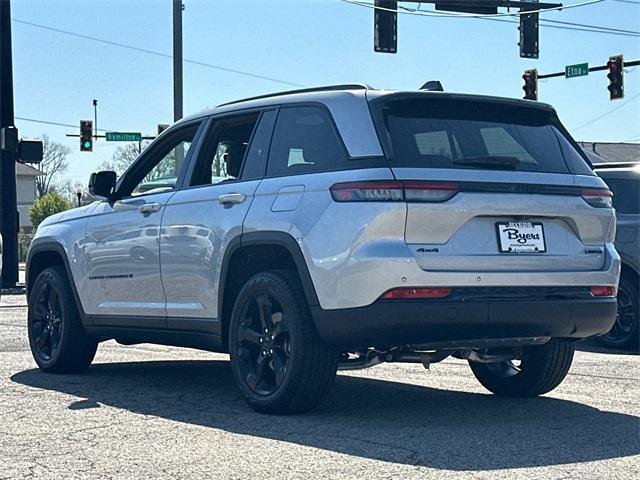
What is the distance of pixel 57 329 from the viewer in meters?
9.05

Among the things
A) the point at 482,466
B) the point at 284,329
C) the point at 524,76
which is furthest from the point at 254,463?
the point at 524,76

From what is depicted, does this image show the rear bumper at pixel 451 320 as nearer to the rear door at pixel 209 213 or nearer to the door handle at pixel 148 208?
the rear door at pixel 209 213

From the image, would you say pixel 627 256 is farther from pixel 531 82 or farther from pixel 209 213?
pixel 531 82

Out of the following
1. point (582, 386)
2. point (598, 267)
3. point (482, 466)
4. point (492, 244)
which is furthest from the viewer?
point (582, 386)

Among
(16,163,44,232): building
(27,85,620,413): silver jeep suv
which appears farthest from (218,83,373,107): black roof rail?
(16,163,44,232): building


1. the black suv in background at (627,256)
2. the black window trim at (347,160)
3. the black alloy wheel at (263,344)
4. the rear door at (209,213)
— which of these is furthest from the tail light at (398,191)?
the black suv in background at (627,256)

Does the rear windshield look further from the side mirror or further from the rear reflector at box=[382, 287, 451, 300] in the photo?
the side mirror

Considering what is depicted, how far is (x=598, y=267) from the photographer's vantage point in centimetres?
689

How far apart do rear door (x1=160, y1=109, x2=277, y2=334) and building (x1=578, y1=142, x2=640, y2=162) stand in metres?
84.8

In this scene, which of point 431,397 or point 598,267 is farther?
point 431,397

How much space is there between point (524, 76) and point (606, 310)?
26406 mm

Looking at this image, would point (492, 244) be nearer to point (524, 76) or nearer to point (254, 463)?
point (254, 463)

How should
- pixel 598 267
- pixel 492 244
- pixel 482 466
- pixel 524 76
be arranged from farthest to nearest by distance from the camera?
pixel 524 76 → pixel 598 267 → pixel 492 244 → pixel 482 466

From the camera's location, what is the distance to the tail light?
627 centimetres
